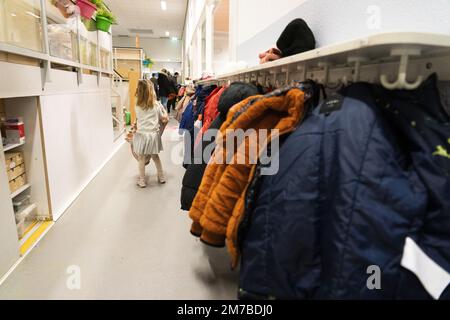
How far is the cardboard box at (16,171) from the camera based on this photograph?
2136mm

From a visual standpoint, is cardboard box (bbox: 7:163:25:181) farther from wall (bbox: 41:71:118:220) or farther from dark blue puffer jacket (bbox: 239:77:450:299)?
dark blue puffer jacket (bbox: 239:77:450:299)

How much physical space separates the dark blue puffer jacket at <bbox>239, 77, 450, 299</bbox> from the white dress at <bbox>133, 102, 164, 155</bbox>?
9.02ft

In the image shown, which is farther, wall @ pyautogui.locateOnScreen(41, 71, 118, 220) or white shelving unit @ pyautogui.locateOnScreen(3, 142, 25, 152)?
wall @ pyautogui.locateOnScreen(41, 71, 118, 220)

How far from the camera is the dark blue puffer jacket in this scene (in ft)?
2.13

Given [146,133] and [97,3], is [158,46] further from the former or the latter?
[146,133]

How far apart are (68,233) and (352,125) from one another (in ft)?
7.76

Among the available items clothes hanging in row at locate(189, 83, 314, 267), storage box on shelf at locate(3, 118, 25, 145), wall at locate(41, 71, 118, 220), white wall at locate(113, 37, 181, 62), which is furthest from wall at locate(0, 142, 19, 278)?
white wall at locate(113, 37, 181, 62)

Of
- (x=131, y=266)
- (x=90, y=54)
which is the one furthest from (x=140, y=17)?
(x=131, y=266)

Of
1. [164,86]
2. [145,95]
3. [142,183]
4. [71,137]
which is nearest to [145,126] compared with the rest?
[145,95]

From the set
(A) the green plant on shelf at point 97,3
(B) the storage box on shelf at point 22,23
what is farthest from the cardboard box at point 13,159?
(A) the green plant on shelf at point 97,3

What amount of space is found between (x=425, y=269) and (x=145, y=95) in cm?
315

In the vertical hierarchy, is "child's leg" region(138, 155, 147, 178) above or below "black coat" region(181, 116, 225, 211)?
below
